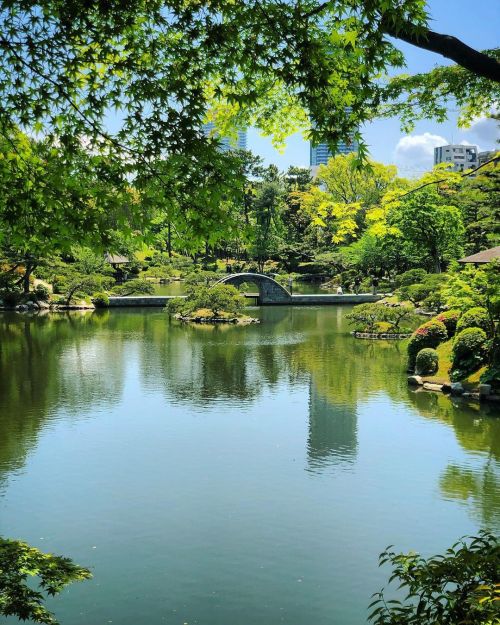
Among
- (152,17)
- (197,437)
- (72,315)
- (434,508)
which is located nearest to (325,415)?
(197,437)

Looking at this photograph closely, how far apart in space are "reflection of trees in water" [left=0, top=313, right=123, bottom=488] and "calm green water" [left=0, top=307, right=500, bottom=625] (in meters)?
0.08

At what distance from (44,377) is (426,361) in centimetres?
1012

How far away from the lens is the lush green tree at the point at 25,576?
4.82 metres

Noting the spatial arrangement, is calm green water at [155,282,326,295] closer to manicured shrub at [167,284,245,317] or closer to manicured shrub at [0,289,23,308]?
manicured shrub at [167,284,245,317]

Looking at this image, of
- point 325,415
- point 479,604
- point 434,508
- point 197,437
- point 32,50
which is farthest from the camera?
point 325,415

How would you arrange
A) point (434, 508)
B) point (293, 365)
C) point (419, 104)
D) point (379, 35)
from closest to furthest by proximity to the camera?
point (379, 35) < point (419, 104) < point (434, 508) < point (293, 365)

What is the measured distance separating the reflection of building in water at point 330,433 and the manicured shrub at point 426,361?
3194mm

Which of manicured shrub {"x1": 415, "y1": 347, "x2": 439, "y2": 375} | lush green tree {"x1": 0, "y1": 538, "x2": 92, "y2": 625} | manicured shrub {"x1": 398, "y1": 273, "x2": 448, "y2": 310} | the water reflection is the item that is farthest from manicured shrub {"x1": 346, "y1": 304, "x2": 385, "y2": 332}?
lush green tree {"x1": 0, "y1": 538, "x2": 92, "y2": 625}

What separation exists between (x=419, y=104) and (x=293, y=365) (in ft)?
43.8

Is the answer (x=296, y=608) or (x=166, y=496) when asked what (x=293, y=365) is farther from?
(x=296, y=608)

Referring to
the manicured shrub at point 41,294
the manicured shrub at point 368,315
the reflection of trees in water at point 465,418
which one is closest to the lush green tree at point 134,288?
the manicured shrub at point 41,294

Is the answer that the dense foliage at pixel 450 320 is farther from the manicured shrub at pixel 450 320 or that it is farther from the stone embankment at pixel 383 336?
the stone embankment at pixel 383 336

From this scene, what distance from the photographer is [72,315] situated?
109 feet

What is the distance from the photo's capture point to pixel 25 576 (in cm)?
532
